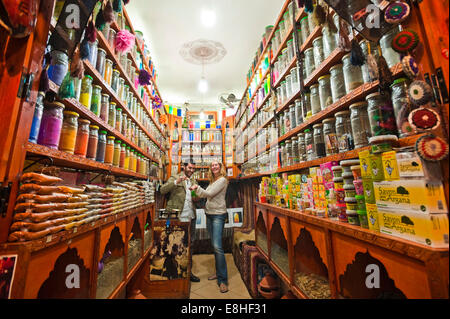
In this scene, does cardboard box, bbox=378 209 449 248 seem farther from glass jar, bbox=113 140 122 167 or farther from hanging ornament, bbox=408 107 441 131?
glass jar, bbox=113 140 122 167

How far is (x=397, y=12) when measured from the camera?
87 cm

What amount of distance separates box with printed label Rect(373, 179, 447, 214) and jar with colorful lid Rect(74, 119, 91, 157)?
1.76 meters

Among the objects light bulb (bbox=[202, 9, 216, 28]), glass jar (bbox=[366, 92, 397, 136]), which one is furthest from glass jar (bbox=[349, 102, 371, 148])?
light bulb (bbox=[202, 9, 216, 28])

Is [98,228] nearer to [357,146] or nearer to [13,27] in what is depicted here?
[13,27]

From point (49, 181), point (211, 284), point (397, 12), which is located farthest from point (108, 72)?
point (211, 284)

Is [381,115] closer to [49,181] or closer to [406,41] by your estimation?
[406,41]

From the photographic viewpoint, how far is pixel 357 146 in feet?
3.87

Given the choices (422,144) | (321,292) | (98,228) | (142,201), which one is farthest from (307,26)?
(142,201)

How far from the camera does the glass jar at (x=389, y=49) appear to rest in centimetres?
94

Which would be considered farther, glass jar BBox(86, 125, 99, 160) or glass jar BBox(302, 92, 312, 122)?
glass jar BBox(302, 92, 312, 122)

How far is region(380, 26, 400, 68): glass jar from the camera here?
94 cm

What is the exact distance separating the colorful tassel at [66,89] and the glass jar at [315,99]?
1691mm

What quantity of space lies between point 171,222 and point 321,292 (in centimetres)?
202

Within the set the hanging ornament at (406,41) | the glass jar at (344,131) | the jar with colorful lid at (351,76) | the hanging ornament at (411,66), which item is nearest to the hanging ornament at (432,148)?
the hanging ornament at (411,66)
